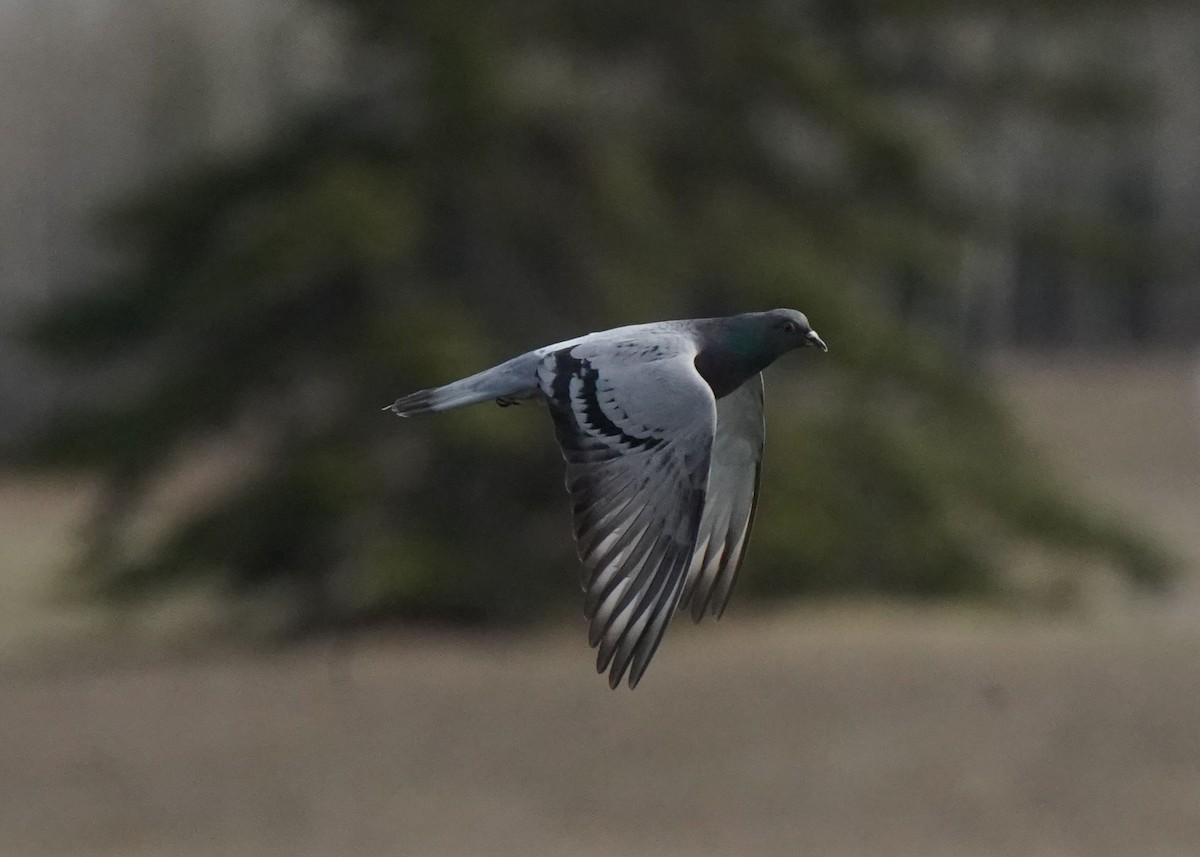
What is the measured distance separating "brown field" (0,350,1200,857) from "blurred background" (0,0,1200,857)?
1.3 inches

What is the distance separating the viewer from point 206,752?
1163cm

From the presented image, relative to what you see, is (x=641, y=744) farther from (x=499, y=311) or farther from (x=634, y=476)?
(x=634, y=476)

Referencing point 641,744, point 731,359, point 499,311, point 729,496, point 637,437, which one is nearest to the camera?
point 637,437

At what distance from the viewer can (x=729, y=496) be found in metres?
4.96

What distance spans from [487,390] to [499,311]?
347 inches

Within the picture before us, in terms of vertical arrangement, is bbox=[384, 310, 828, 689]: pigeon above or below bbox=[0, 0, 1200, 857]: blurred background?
above

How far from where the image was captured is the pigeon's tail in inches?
171

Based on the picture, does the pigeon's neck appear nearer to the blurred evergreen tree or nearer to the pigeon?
the pigeon

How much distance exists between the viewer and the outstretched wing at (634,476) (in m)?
3.94

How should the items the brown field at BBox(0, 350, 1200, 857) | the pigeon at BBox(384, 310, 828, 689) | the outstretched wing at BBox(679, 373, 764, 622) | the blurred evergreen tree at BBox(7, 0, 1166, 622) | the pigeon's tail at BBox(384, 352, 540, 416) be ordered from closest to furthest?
the pigeon at BBox(384, 310, 828, 689) < the pigeon's tail at BBox(384, 352, 540, 416) < the outstretched wing at BBox(679, 373, 764, 622) < the brown field at BBox(0, 350, 1200, 857) < the blurred evergreen tree at BBox(7, 0, 1166, 622)

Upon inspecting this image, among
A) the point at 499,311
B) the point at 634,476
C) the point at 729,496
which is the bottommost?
the point at 499,311

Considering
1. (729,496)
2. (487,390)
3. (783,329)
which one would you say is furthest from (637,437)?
(729,496)

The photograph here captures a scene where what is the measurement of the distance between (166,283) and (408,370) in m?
2.40

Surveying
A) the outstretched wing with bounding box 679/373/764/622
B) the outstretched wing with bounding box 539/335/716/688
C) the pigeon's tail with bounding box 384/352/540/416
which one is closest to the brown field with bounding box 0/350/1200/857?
the outstretched wing with bounding box 679/373/764/622
